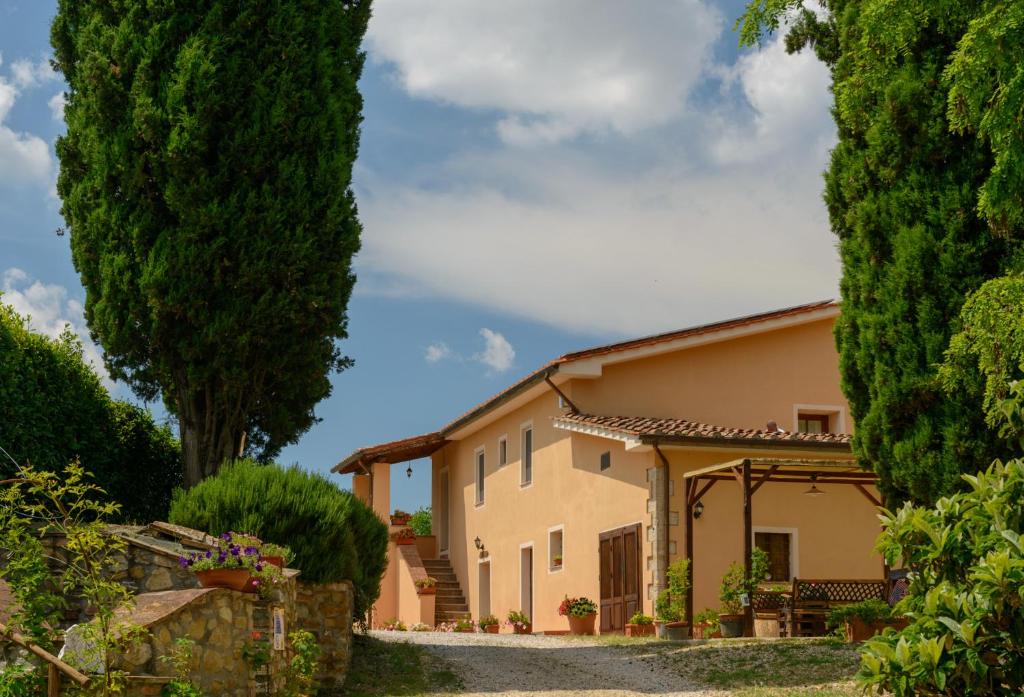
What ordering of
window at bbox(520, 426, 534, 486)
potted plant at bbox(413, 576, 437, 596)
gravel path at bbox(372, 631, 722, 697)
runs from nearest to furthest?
gravel path at bbox(372, 631, 722, 697) → window at bbox(520, 426, 534, 486) → potted plant at bbox(413, 576, 437, 596)

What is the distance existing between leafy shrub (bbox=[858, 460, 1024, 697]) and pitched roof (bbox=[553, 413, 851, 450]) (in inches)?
444

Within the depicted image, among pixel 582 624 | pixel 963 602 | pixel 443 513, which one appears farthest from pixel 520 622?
pixel 963 602

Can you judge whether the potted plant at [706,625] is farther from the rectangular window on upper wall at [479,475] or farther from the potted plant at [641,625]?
the rectangular window on upper wall at [479,475]

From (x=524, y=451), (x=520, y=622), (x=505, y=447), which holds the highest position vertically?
(x=505, y=447)

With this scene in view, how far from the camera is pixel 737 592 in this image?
18.6 metres

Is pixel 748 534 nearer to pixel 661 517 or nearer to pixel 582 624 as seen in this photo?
pixel 661 517

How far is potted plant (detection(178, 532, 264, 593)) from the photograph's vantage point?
10875 millimetres

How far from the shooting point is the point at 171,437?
18797 mm

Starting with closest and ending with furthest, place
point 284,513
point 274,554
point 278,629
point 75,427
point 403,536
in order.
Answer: point 278,629, point 274,554, point 284,513, point 75,427, point 403,536

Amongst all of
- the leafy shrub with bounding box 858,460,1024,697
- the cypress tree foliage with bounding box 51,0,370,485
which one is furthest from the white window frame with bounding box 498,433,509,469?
the leafy shrub with bounding box 858,460,1024,697

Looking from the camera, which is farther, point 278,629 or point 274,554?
point 274,554

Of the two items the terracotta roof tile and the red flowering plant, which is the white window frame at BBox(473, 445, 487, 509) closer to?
the terracotta roof tile

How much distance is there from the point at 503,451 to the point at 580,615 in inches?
259

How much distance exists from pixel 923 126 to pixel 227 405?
9.69 meters
